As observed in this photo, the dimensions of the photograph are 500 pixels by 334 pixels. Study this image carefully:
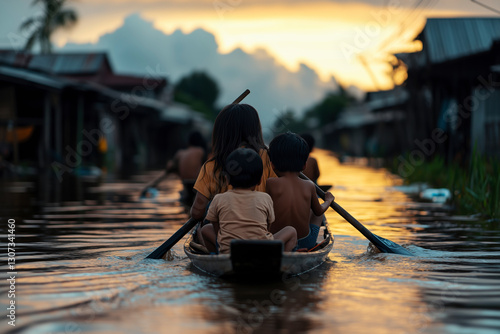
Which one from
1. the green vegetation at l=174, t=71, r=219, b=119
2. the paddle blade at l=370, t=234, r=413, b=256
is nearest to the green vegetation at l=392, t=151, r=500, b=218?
the paddle blade at l=370, t=234, r=413, b=256

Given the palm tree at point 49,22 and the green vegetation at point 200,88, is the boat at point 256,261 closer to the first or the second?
the palm tree at point 49,22

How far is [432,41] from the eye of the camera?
2472 centimetres

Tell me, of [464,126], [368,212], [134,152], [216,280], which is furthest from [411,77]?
[134,152]

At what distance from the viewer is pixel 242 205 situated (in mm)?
5555

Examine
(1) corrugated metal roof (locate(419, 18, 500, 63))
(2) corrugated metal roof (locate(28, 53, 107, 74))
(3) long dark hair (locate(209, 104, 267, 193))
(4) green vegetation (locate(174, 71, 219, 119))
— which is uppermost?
(4) green vegetation (locate(174, 71, 219, 119))

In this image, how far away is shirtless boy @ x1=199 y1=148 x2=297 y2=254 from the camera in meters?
5.50

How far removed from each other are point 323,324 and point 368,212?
782 centimetres

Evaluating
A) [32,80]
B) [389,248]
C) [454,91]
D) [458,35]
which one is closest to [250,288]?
[389,248]

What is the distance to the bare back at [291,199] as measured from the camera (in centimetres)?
609

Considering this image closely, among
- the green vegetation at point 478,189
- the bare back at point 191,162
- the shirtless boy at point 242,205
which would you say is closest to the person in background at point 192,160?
the bare back at point 191,162

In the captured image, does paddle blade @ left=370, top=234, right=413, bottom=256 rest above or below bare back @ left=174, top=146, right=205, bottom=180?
below

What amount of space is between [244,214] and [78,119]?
883 inches

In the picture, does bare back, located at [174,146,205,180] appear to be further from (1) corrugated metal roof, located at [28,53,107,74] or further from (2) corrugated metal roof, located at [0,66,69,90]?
(1) corrugated metal roof, located at [28,53,107,74]

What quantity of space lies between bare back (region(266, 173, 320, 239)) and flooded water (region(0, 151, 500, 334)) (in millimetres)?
481
